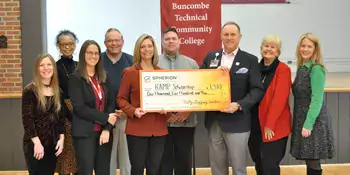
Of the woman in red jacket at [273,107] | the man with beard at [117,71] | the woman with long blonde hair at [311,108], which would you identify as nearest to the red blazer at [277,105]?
the woman in red jacket at [273,107]

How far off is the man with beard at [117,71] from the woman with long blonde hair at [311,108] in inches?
59.7

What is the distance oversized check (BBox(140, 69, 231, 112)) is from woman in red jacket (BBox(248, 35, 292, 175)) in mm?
367

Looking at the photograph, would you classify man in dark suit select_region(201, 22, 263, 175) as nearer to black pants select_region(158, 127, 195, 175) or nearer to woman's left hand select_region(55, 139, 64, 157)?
black pants select_region(158, 127, 195, 175)

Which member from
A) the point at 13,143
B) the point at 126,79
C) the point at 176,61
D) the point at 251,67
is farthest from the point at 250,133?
the point at 13,143

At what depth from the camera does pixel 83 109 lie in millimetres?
2828

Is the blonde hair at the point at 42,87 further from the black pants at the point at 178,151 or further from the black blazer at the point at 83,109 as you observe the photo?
the black pants at the point at 178,151

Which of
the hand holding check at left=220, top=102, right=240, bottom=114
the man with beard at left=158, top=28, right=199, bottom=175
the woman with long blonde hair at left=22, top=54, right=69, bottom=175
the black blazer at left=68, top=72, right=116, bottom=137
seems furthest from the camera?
the man with beard at left=158, top=28, right=199, bottom=175

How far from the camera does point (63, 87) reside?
3.19m

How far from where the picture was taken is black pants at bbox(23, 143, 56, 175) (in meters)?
2.75

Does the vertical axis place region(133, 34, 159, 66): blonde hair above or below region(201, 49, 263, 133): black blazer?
above

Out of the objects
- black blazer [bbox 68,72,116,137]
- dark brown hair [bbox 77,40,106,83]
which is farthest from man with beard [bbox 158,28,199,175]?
black blazer [bbox 68,72,116,137]

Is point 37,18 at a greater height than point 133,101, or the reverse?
point 37,18

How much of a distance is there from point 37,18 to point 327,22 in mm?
4641

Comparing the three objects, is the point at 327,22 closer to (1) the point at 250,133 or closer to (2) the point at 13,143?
(1) the point at 250,133
